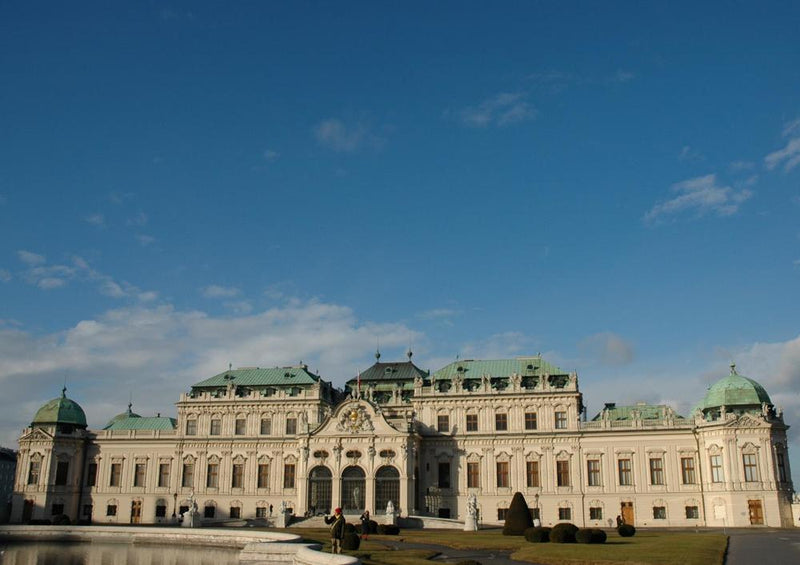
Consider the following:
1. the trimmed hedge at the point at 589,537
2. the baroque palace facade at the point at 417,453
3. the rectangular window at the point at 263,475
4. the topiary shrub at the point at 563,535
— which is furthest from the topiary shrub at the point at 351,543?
the rectangular window at the point at 263,475

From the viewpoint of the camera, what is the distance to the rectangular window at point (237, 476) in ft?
271

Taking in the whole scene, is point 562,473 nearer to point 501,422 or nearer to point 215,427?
point 501,422

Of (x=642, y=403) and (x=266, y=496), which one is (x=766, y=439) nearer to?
(x=642, y=403)

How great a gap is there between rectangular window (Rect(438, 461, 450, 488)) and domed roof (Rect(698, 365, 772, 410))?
25042 millimetres

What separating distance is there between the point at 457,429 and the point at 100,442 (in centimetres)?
3959

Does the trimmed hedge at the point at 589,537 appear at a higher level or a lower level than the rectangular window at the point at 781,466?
lower

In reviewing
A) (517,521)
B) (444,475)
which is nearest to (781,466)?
(517,521)

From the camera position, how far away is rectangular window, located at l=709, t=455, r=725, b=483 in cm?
6946

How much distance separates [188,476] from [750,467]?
2183 inches

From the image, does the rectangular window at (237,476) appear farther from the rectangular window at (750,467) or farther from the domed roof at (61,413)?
the rectangular window at (750,467)

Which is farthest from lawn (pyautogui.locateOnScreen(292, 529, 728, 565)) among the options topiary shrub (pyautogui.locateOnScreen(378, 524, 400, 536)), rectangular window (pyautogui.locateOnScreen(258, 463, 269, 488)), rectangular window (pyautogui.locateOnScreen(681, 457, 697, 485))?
rectangular window (pyautogui.locateOnScreen(258, 463, 269, 488))

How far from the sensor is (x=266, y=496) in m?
81.2

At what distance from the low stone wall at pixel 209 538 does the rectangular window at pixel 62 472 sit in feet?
97.0

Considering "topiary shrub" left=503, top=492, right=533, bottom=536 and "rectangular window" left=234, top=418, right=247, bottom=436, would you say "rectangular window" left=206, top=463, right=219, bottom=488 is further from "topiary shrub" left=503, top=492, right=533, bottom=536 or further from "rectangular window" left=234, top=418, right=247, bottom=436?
"topiary shrub" left=503, top=492, right=533, bottom=536
